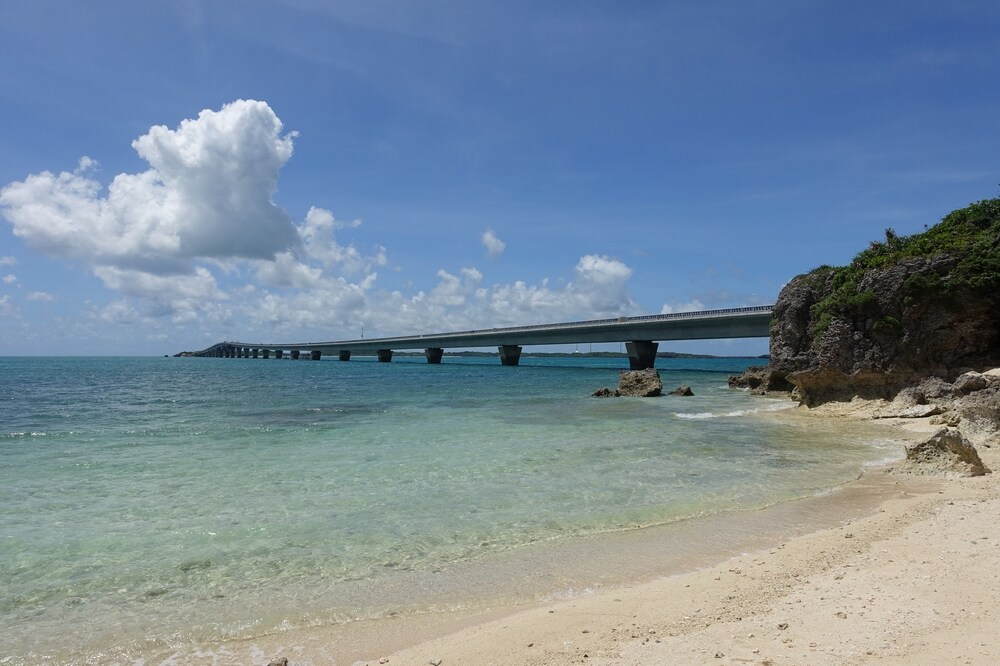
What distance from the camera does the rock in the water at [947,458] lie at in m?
11.6

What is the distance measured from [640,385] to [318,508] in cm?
3080

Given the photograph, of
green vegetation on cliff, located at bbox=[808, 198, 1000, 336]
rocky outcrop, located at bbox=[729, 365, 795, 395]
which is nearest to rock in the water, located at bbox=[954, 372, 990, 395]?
green vegetation on cliff, located at bbox=[808, 198, 1000, 336]

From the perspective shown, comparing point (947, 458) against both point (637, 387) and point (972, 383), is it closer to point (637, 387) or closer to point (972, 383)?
point (972, 383)

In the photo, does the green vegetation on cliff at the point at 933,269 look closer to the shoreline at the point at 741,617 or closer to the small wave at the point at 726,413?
the small wave at the point at 726,413

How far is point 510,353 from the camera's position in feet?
349

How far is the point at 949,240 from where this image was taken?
1034 inches

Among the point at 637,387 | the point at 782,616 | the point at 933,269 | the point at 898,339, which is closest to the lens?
the point at 782,616

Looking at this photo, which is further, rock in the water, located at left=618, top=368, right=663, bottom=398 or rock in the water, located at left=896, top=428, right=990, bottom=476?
rock in the water, located at left=618, top=368, right=663, bottom=398

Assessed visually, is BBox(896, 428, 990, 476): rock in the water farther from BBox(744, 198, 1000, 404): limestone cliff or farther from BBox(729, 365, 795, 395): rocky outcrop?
BBox(729, 365, 795, 395): rocky outcrop

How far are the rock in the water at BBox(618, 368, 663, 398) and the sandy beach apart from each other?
99.8 ft

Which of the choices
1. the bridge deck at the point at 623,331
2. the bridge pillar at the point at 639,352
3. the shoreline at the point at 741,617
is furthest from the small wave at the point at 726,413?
the bridge pillar at the point at 639,352

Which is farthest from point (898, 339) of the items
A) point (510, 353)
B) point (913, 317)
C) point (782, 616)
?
point (510, 353)

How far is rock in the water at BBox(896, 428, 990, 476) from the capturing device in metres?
11.6

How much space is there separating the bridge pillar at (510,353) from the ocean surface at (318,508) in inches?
→ 3203
